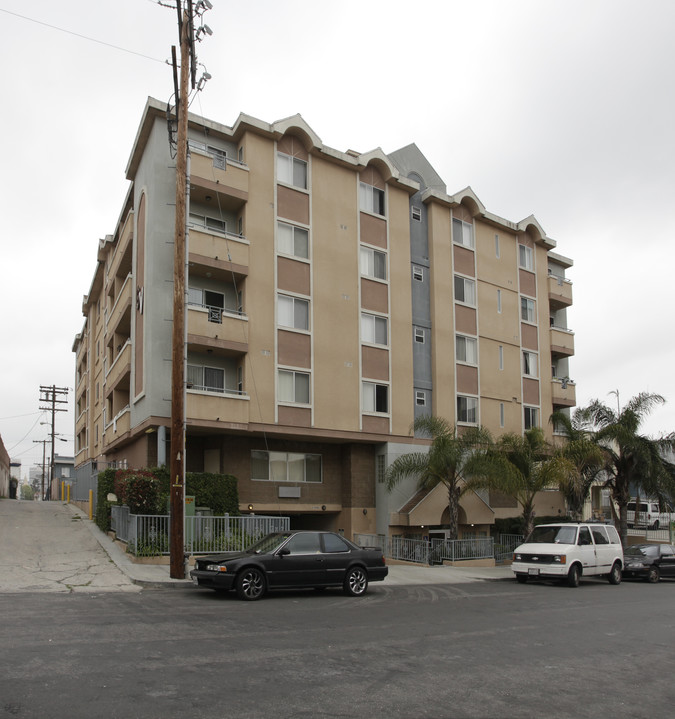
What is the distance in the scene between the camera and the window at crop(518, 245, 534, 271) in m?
37.1

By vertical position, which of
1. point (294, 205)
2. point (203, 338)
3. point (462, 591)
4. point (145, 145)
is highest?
point (145, 145)

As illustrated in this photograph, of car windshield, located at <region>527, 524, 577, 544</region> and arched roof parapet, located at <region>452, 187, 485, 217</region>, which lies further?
arched roof parapet, located at <region>452, 187, 485, 217</region>

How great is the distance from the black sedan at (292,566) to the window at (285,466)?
34.7 feet

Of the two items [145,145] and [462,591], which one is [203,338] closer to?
[145,145]

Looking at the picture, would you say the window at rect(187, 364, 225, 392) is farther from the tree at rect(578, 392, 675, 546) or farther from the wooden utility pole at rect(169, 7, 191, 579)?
the tree at rect(578, 392, 675, 546)

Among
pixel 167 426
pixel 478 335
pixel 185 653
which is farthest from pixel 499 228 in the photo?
pixel 185 653

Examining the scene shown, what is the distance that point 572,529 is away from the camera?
22.3 m

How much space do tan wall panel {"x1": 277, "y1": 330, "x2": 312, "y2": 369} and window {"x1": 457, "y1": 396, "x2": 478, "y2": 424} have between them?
27.2ft

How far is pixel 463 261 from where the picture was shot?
111ft

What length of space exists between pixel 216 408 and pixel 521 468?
12.7 metres

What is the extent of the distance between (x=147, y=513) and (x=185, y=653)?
39.7ft

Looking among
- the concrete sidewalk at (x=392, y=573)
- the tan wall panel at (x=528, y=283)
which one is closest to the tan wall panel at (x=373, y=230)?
the tan wall panel at (x=528, y=283)

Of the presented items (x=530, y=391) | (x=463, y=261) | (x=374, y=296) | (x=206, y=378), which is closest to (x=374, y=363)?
(x=374, y=296)

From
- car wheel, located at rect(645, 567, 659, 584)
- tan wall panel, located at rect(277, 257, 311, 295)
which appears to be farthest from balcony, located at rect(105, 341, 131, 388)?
car wheel, located at rect(645, 567, 659, 584)
